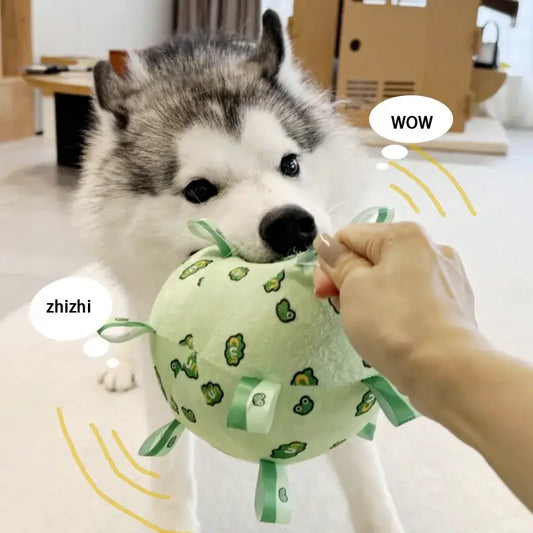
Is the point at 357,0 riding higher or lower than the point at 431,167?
higher

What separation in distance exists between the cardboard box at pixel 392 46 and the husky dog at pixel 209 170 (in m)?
2.61

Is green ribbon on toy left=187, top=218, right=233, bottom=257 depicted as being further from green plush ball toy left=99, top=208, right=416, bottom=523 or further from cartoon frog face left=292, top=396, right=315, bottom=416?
cartoon frog face left=292, top=396, right=315, bottom=416

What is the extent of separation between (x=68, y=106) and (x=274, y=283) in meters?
2.91

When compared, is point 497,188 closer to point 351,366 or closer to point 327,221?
point 327,221

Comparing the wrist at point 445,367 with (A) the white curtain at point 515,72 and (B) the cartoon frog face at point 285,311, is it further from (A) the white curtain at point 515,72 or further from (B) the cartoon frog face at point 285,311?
(A) the white curtain at point 515,72

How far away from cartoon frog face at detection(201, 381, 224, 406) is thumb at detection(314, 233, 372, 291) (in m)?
0.19

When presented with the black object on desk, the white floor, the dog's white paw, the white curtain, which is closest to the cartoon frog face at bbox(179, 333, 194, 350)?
the white floor

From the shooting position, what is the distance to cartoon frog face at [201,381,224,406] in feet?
2.21

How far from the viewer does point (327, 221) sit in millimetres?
938

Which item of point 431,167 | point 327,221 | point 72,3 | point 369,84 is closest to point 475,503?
point 327,221

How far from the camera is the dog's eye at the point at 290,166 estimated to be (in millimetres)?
1019

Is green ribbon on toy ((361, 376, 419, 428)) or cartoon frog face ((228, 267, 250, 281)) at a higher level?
cartoon frog face ((228, 267, 250, 281))

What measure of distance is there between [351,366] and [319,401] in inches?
1.8

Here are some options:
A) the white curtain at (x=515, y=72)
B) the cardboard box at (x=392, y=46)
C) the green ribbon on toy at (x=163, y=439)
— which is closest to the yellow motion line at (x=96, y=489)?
the green ribbon on toy at (x=163, y=439)
